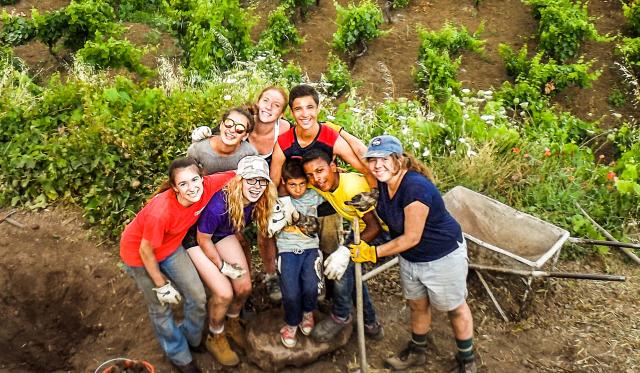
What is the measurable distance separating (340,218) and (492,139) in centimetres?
233

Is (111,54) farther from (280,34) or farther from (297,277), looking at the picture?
(297,277)

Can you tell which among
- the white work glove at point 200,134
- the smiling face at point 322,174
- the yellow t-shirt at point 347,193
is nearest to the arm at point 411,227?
the yellow t-shirt at point 347,193

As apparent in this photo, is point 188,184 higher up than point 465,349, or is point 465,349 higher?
point 188,184

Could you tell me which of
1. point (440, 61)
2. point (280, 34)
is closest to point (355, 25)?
point (280, 34)

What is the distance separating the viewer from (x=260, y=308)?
4.38 meters

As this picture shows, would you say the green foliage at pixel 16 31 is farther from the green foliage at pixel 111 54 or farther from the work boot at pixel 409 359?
the work boot at pixel 409 359

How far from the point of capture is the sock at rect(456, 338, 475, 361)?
3736 millimetres

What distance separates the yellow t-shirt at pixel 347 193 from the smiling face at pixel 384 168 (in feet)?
0.98

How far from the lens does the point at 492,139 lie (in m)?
5.49

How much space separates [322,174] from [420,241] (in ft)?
2.35

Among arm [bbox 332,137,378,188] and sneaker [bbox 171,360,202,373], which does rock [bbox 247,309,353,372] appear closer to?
sneaker [bbox 171,360,202,373]

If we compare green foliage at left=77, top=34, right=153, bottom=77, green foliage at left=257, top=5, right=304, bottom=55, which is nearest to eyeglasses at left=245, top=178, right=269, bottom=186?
green foliage at left=77, top=34, right=153, bottom=77

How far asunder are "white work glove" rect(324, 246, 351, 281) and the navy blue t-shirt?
0.31m

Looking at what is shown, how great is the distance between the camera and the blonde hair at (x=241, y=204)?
3490 mm
